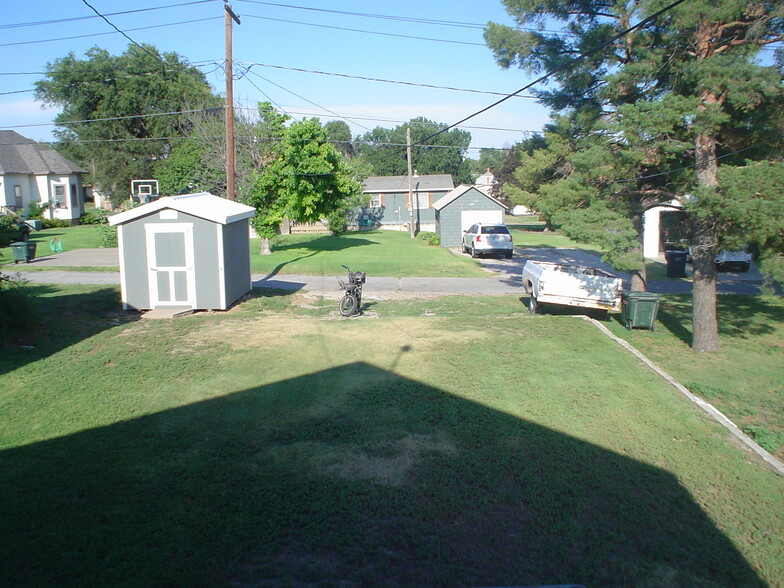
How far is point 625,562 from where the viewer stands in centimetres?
515

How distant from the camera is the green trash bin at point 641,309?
1594 centimetres

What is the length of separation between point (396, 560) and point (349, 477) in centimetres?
149

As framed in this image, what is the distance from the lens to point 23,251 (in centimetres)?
2567

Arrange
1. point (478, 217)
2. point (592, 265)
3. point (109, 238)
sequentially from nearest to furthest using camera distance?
point (592, 265), point (109, 238), point (478, 217)

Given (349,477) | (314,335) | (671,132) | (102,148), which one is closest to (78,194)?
(102,148)

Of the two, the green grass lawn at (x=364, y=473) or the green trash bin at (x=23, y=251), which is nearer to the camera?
the green grass lawn at (x=364, y=473)

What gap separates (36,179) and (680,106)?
44252 mm

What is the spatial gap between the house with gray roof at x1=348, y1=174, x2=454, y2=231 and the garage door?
54.3ft

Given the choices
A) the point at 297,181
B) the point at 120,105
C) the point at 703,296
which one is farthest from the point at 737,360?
the point at 120,105

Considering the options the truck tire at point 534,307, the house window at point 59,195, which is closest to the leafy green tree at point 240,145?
the house window at point 59,195

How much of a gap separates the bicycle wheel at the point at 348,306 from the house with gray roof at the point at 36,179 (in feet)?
109

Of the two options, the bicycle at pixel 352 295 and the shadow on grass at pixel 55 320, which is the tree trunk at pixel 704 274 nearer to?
the bicycle at pixel 352 295

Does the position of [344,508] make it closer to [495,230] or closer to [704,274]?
[704,274]

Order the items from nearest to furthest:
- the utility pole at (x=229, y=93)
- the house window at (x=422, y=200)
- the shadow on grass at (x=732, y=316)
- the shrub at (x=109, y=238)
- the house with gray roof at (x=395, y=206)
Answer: the shadow on grass at (x=732, y=316) → the utility pole at (x=229, y=93) → the shrub at (x=109, y=238) → the house window at (x=422, y=200) → the house with gray roof at (x=395, y=206)
